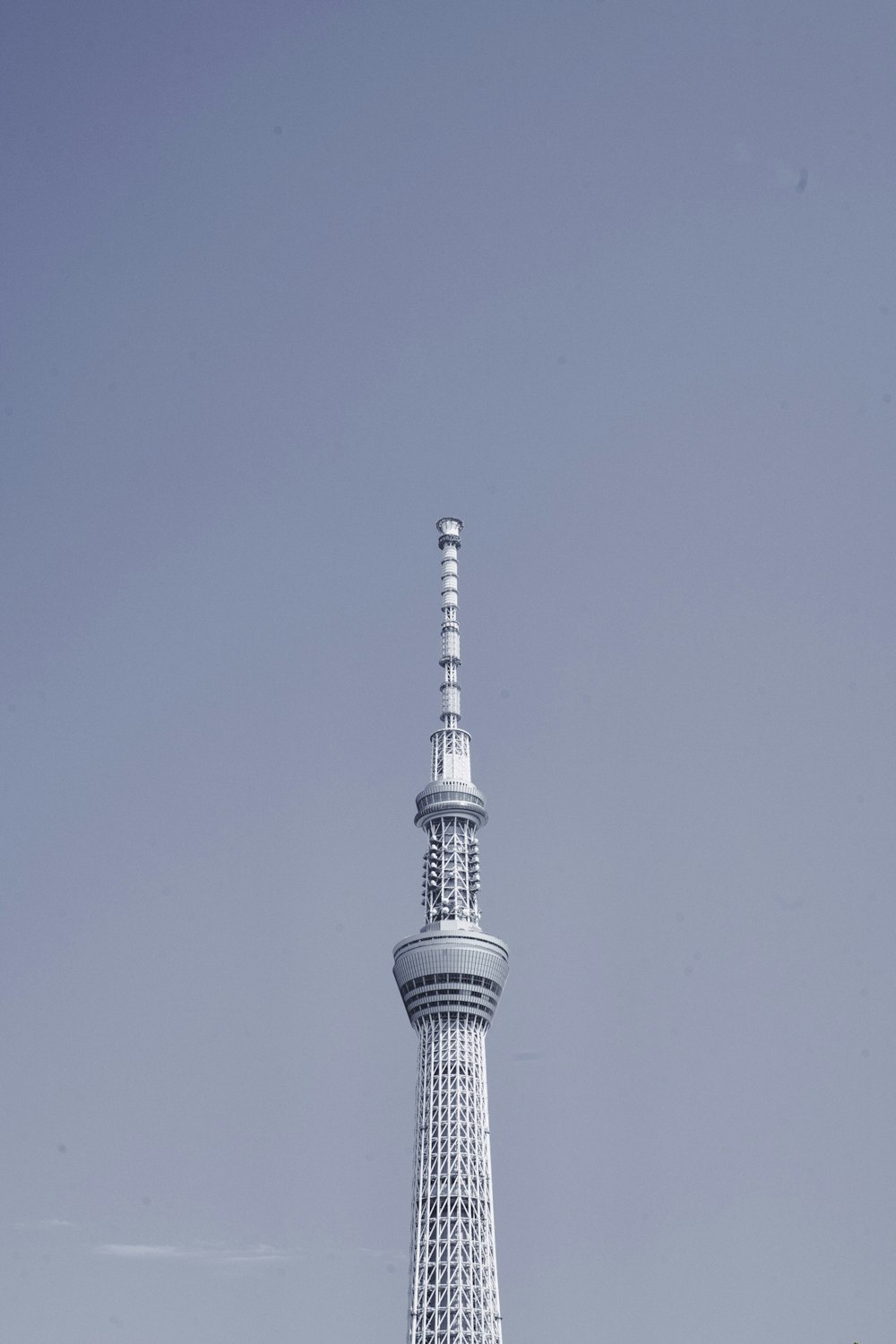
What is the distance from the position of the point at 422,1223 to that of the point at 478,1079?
57.9 ft

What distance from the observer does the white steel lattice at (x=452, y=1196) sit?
171 m

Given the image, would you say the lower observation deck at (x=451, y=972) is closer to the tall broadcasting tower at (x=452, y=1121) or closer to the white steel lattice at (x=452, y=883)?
the tall broadcasting tower at (x=452, y=1121)

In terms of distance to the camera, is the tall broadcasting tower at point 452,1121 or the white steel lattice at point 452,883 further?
the white steel lattice at point 452,883

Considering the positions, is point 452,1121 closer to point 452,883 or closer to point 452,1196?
point 452,1196

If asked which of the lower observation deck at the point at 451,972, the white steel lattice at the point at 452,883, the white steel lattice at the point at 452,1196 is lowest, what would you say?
the white steel lattice at the point at 452,1196

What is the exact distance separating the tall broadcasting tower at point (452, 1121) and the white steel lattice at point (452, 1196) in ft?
0.34

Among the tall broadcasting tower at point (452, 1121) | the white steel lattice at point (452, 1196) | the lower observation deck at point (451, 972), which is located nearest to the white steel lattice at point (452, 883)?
the tall broadcasting tower at point (452, 1121)

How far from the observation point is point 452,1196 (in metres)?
178

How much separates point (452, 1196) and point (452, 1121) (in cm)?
867

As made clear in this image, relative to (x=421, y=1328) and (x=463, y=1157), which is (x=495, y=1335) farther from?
(x=463, y=1157)

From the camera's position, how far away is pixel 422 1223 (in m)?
177

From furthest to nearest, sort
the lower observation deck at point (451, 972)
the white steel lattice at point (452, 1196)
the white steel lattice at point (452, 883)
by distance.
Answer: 1. the white steel lattice at point (452, 883)
2. the lower observation deck at point (451, 972)
3. the white steel lattice at point (452, 1196)

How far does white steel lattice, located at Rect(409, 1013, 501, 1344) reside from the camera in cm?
17088

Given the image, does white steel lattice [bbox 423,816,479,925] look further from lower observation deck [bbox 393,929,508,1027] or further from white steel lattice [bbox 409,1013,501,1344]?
white steel lattice [bbox 409,1013,501,1344]
